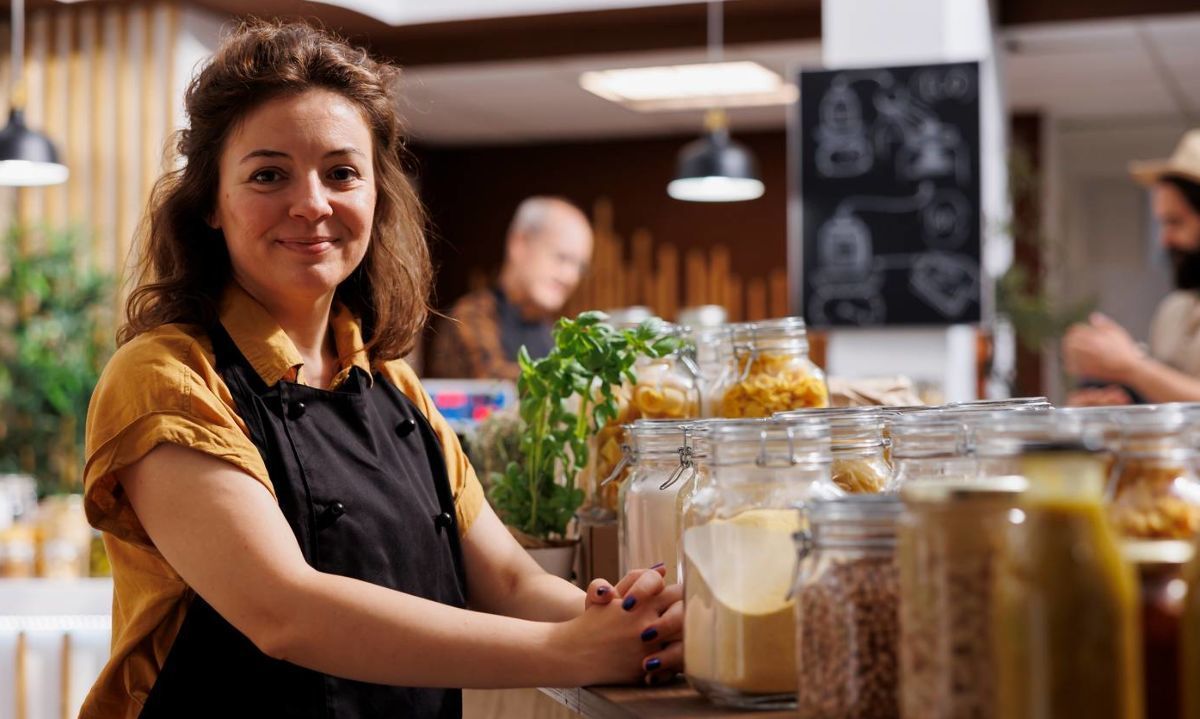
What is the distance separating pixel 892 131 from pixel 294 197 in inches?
Result: 156

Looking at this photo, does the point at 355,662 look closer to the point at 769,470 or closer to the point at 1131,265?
the point at 769,470

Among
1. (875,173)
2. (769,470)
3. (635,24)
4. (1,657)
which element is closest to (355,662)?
(769,470)

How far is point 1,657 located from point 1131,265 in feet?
28.4

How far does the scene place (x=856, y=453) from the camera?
1.18 meters

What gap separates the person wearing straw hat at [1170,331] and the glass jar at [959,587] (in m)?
2.90

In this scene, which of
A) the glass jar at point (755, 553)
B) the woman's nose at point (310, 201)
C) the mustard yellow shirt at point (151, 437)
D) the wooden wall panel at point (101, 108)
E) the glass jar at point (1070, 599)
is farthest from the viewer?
the wooden wall panel at point (101, 108)

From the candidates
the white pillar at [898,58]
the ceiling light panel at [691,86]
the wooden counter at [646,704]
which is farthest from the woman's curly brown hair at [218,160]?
the ceiling light panel at [691,86]

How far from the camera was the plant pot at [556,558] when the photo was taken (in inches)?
67.9

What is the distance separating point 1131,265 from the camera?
9586 millimetres

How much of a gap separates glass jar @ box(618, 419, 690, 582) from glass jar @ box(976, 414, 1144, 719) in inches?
25.2

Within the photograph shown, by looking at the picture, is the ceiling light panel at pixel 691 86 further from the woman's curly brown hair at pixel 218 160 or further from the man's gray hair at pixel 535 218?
the woman's curly brown hair at pixel 218 160

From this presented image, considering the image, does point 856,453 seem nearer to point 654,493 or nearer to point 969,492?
point 654,493

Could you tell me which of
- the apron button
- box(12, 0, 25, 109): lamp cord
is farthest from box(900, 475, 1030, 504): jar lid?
box(12, 0, 25, 109): lamp cord

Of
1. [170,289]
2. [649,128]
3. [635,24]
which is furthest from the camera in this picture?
[649,128]
